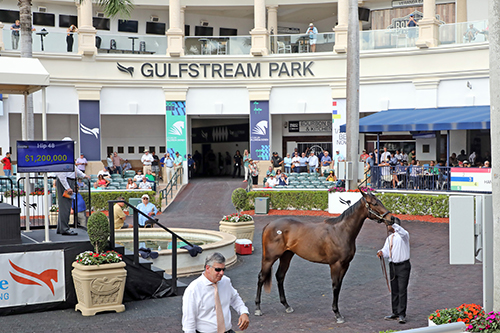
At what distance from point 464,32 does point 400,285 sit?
23595 mm

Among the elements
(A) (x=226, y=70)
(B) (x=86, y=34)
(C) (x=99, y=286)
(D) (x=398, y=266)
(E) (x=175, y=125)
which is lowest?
(C) (x=99, y=286)

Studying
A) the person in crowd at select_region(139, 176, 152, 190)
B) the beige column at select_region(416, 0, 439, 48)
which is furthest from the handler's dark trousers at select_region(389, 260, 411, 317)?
the beige column at select_region(416, 0, 439, 48)

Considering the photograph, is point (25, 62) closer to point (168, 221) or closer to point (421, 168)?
point (168, 221)

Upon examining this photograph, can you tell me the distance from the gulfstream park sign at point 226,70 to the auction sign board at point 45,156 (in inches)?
894

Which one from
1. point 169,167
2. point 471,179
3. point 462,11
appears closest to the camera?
point 471,179

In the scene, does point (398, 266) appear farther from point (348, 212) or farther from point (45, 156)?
point (45, 156)

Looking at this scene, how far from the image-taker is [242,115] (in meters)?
34.7

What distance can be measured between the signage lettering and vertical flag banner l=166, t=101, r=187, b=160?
176 cm

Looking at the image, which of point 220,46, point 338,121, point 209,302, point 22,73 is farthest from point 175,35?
point 209,302

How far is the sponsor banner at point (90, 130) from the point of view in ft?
102

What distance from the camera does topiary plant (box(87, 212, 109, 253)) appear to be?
959 cm

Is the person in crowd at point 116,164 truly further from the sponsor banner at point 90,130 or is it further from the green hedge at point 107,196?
the green hedge at point 107,196

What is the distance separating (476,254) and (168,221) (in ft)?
51.9

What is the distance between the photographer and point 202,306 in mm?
5207
